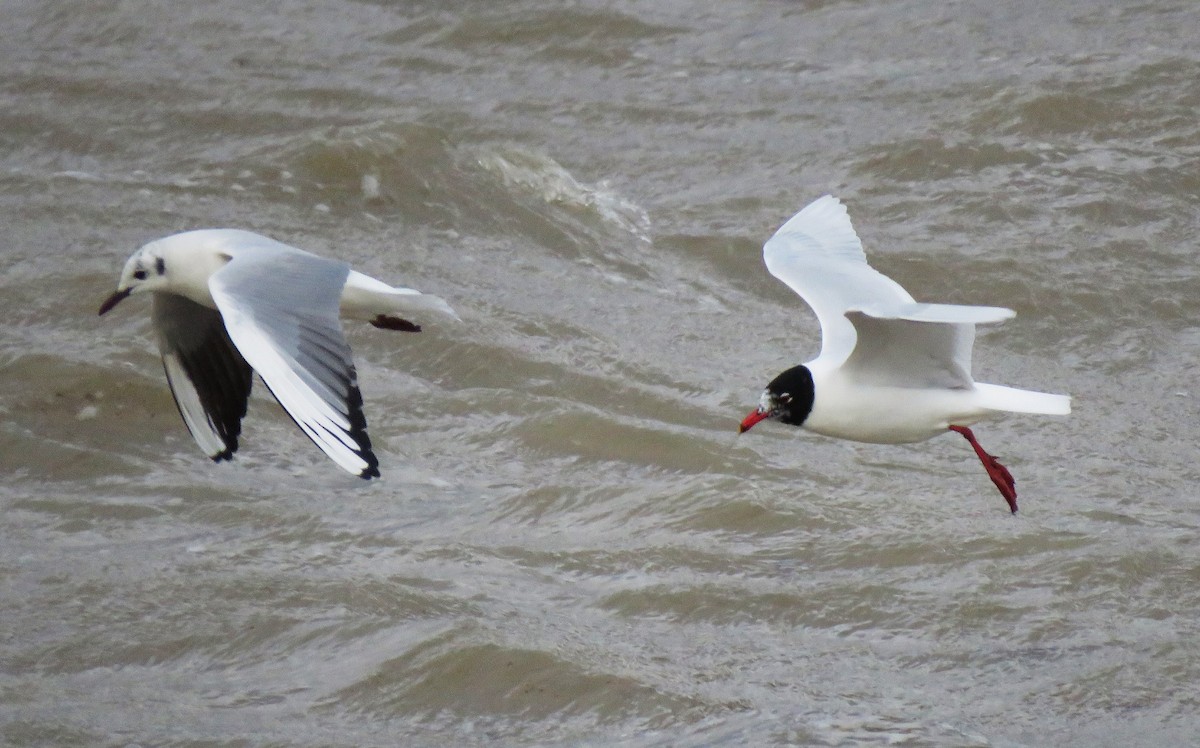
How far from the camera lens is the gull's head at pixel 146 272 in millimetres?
5707

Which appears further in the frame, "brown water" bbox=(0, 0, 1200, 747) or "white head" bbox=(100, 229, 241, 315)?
"white head" bbox=(100, 229, 241, 315)

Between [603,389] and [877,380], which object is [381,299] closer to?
[877,380]

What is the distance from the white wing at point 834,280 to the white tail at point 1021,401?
105mm

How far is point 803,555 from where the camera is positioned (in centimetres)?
628

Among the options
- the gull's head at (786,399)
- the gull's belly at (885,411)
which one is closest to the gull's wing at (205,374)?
the gull's head at (786,399)

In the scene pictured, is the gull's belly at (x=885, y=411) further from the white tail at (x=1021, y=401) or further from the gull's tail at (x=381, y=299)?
the gull's tail at (x=381, y=299)

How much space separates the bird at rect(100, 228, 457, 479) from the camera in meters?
4.55

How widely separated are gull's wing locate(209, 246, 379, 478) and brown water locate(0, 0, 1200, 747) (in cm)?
100

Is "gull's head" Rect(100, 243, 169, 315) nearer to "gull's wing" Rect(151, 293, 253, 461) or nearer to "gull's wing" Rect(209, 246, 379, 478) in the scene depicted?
"gull's wing" Rect(151, 293, 253, 461)

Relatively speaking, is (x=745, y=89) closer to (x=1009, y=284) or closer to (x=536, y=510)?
(x=1009, y=284)

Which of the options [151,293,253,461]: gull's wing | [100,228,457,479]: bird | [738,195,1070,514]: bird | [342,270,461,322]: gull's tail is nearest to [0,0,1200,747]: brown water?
[151,293,253,461]: gull's wing

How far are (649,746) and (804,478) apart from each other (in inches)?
90.1

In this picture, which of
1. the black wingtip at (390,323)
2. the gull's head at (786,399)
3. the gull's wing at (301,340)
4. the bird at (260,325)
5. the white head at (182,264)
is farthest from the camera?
the black wingtip at (390,323)

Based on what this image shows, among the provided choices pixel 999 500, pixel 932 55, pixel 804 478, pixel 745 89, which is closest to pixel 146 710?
pixel 804 478
